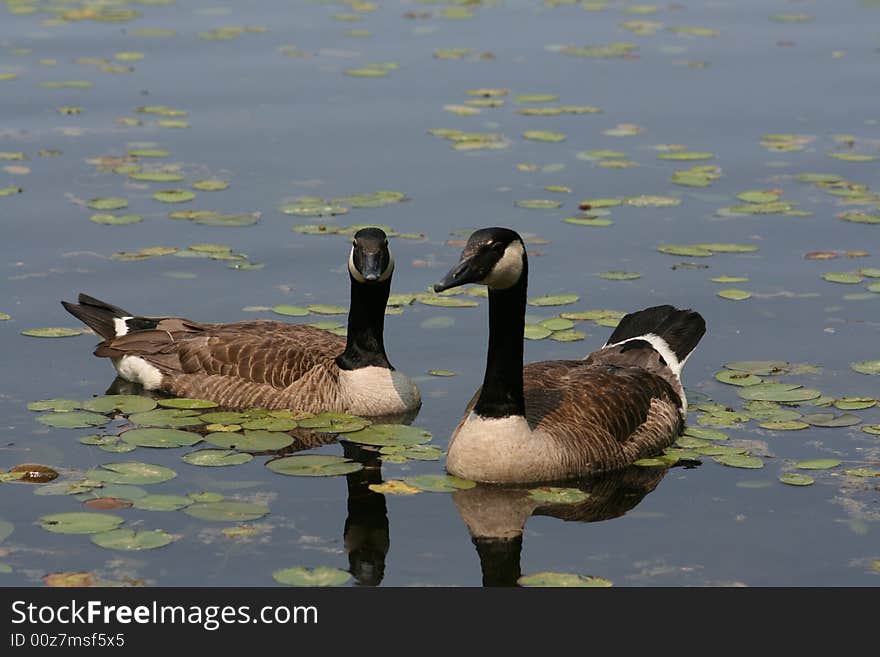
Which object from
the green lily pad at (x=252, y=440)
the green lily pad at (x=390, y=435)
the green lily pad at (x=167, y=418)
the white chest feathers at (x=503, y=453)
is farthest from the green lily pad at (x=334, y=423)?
the white chest feathers at (x=503, y=453)

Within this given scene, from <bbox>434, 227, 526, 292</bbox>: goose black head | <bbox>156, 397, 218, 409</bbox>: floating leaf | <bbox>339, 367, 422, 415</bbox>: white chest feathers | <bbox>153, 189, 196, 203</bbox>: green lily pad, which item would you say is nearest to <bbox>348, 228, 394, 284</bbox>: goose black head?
<bbox>339, 367, 422, 415</bbox>: white chest feathers

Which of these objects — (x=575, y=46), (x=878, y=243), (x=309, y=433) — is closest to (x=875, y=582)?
(x=309, y=433)

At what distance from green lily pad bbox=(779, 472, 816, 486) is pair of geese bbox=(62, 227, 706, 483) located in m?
1.09

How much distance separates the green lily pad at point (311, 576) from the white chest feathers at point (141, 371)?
4.14 m

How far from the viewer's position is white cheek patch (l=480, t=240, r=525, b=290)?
11.2m

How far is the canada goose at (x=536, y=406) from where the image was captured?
36.9 feet

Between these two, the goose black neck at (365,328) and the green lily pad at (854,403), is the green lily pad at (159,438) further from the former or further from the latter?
the green lily pad at (854,403)

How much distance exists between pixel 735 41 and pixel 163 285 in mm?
13065

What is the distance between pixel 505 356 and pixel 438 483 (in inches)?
39.6

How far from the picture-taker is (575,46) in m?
25.1

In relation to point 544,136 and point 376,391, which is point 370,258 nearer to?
point 376,391

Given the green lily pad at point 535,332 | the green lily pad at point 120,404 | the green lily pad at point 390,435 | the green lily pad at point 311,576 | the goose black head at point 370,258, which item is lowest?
the green lily pad at point 311,576

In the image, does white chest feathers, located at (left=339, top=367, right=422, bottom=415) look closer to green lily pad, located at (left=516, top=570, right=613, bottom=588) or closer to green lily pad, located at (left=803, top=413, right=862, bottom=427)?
green lily pad, located at (left=803, top=413, right=862, bottom=427)

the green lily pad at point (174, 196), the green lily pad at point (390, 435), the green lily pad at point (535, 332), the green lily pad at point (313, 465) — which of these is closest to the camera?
the green lily pad at point (313, 465)
